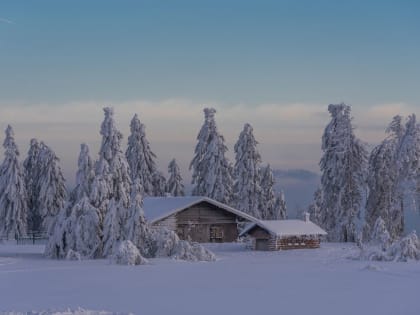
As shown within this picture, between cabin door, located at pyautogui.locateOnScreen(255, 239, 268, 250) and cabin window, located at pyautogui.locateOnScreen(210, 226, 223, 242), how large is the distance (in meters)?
6.80

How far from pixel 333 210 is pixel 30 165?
32.4 metres

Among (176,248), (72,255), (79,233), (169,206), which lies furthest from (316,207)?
(72,255)

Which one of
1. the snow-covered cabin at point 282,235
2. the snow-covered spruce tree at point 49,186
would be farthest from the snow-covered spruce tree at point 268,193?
the snow-covered spruce tree at point 49,186

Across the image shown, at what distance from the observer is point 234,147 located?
68125 mm

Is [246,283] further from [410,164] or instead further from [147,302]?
[410,164]

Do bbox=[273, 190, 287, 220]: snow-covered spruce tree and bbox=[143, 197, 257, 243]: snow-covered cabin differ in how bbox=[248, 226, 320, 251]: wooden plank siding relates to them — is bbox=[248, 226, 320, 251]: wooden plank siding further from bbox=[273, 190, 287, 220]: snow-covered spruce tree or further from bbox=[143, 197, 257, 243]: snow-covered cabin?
bbox=[273, 190, 287, 220]: snow-covered spruce tree

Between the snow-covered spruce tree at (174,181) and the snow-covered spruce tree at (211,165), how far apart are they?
18.0ft

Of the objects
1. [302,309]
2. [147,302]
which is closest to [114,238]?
[147,302]

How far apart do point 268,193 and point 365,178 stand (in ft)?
49.2

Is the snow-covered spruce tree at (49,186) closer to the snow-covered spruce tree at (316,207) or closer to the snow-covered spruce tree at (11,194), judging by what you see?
the snow-covered spruce tree at (11,194)

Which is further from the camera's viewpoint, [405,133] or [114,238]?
[405,133]

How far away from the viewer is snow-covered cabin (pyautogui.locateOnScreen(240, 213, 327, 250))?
4903cm

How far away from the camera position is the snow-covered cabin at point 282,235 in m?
49.0

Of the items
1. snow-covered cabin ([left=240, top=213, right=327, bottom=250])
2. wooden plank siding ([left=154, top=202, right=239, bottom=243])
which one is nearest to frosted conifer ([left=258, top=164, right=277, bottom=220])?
wooden plank siding ([left=154, top=202, right=239, bottom=243])
